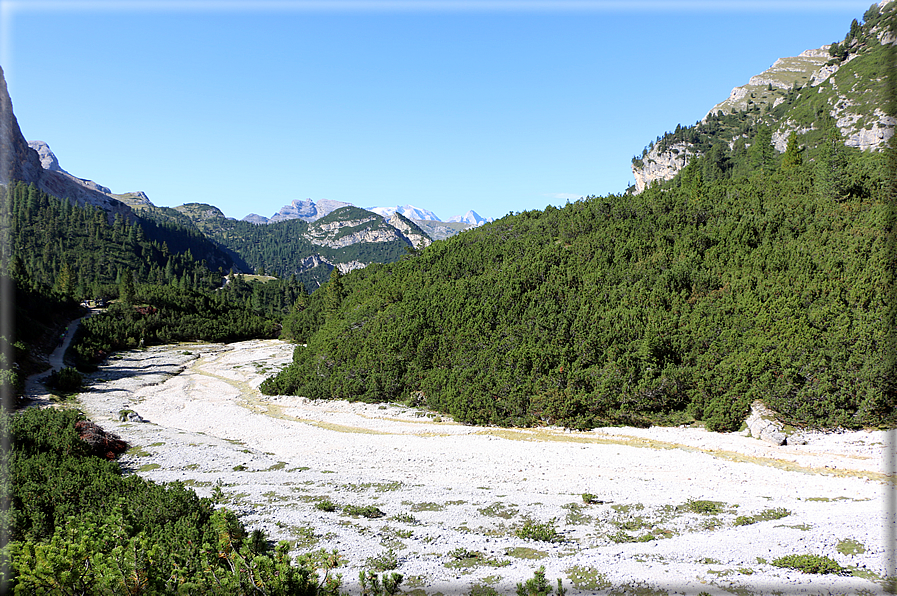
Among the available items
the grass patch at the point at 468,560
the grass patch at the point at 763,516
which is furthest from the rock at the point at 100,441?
the grass patch at the point at 763,516

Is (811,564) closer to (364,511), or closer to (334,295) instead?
(364,511)

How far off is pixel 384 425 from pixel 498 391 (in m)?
7.95

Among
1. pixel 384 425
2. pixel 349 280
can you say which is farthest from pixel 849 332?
pixel 349 280

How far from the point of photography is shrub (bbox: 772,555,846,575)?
9258 millimetres

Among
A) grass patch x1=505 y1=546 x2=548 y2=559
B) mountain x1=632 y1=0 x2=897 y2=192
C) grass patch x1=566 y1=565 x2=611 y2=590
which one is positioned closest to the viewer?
grass patch x1=566 y1=565 x2=611 y2=590

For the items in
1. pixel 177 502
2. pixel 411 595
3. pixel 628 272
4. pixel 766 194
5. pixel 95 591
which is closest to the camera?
pixel 95 591

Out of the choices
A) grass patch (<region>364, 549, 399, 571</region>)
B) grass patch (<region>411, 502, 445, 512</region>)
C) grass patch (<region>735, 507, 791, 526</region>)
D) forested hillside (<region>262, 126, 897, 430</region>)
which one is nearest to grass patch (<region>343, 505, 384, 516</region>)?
grass patch (<region>411, 502, 445, 512</region>)

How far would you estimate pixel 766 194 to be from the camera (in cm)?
3356

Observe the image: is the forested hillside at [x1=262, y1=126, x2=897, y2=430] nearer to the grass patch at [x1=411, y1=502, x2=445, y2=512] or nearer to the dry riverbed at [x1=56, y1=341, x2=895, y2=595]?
the dry riverbed at [x1=56, y1=341, x2=895, y2=595]

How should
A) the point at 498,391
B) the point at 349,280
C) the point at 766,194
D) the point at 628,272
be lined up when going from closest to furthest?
the point at 498,391 → the point at 628,272 → the point at 766,194 → the point at 349,280

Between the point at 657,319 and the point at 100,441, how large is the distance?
3180 cm

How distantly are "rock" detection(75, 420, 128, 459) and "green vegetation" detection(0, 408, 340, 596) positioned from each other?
109 centimetres

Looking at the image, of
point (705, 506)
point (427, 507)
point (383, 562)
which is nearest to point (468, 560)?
point (383, 562)

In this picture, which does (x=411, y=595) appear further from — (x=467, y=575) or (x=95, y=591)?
(x=95, y=591)
